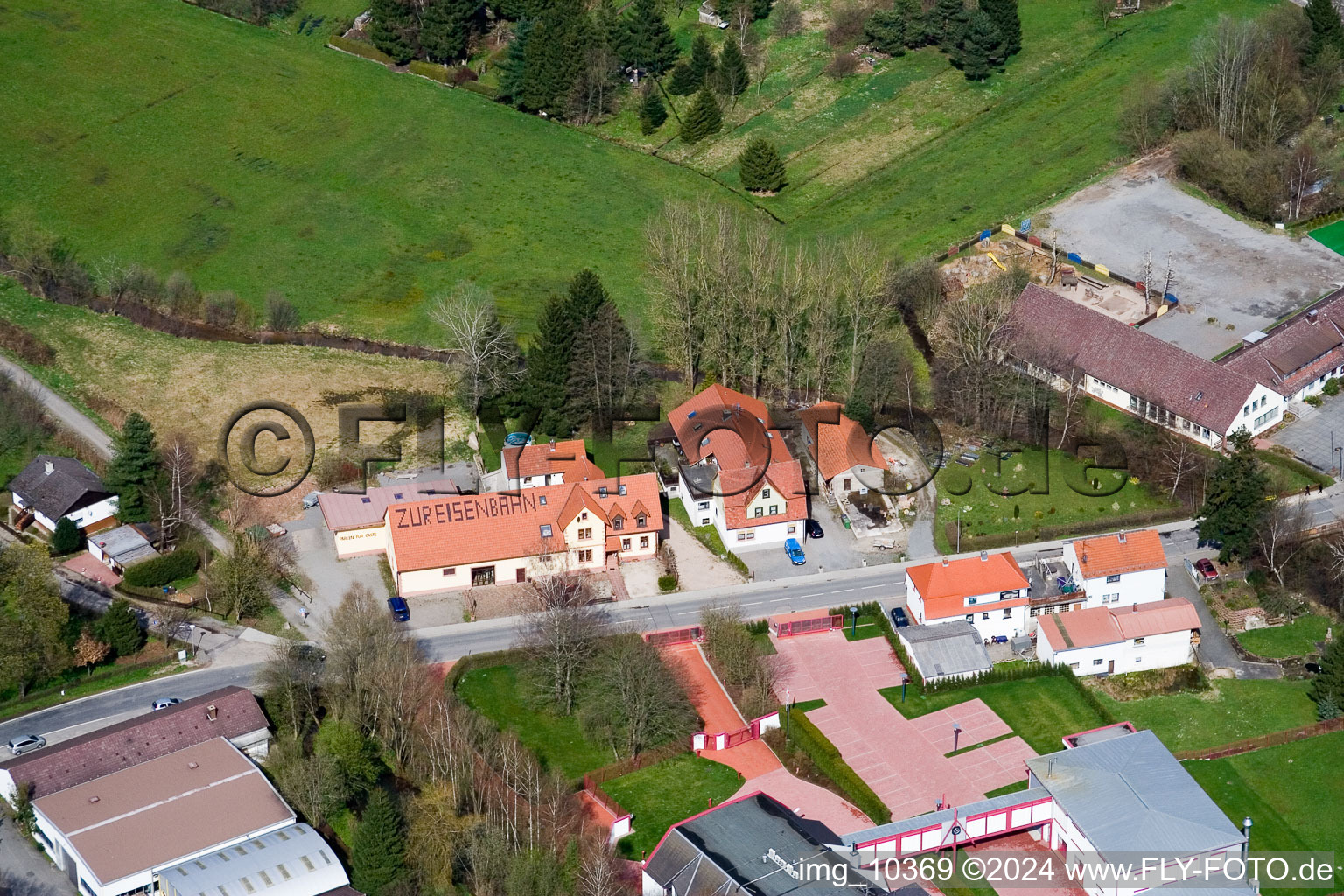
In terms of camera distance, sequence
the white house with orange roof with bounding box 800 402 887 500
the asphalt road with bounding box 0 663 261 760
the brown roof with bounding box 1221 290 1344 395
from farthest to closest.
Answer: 1. the brown roof with bounding box 1221 290 1344 395
2. the white house with orange roof with bounding box 800 402 887 500
3. the asphalt road with bounding box 0 663 261 760

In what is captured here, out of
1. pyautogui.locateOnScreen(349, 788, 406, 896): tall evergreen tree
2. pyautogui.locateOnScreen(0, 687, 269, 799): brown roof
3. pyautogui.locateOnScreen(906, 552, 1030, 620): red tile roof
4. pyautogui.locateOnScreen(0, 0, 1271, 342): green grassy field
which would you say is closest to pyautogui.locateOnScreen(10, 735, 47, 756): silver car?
pyautogui.locateOnScreen(0, 687, 269, 799): brown roof

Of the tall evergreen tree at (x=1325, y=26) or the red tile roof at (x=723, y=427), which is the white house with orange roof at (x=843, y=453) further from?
the tall evergreen tree at (x=1325, y=26)

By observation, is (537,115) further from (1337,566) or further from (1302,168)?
(1337,566)

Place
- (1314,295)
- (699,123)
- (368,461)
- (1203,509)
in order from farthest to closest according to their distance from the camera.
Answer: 1. (699,123)
2. (1314,295)
3. (368,461)
4. (1203,509)

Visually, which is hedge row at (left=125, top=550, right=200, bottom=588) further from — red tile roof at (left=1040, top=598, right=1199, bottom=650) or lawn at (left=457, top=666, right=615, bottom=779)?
red tile roof at (left=1040, top=598, right=1199, bottom=650)

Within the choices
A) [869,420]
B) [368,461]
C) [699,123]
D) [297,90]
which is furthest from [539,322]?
[297,90]

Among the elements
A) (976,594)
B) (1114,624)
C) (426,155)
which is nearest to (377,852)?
(976,594)
